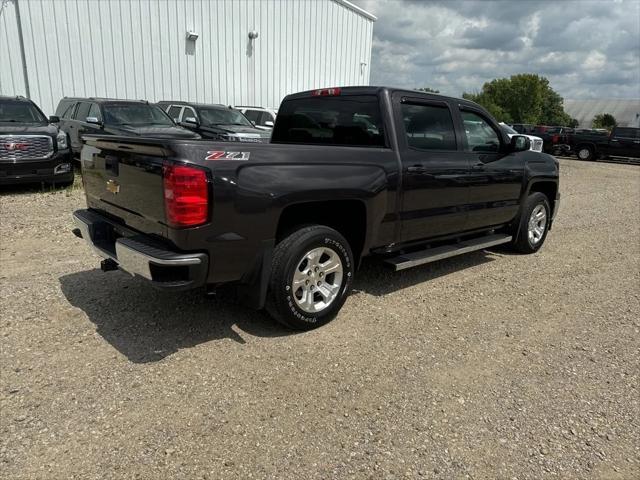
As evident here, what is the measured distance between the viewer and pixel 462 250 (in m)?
5.06

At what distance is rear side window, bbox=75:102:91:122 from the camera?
420 inches

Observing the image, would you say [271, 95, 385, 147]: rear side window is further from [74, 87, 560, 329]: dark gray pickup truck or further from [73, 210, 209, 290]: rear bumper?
[73, 210, 209, 290]: rear bumper

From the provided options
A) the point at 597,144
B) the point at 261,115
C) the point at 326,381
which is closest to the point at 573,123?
the point at 597,144

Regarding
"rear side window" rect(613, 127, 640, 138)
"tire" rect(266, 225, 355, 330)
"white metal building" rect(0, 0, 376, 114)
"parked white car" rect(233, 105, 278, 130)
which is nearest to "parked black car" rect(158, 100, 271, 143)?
"parked white car" rect(233, 105, 278, 130)

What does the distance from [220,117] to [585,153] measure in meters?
20.1

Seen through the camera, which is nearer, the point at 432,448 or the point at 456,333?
the point at 432,448

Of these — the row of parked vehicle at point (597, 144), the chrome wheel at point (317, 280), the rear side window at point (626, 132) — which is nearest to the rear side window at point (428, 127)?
the chrome wheel at point (317, 280)

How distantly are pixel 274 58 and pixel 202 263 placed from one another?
17.5 metres

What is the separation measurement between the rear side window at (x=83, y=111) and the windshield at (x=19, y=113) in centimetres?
101

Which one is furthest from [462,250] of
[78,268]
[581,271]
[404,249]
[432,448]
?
[78,268]

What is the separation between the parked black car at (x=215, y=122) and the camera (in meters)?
11.8

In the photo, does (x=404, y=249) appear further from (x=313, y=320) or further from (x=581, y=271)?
(x=581, y=271)

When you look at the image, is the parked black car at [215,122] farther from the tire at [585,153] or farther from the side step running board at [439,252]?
the tire at [585,153]

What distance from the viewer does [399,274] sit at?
533 cm
